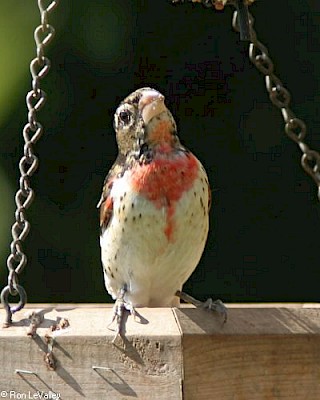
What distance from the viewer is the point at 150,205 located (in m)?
2.27

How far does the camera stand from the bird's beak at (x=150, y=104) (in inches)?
87.9

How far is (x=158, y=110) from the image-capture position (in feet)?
7.38

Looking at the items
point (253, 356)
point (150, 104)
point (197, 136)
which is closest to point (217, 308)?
point (253, 356)

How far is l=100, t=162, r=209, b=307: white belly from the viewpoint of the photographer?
2275 mm

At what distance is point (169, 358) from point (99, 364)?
0.37ft

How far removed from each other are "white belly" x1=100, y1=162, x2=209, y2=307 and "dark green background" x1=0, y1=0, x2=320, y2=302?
1204mm

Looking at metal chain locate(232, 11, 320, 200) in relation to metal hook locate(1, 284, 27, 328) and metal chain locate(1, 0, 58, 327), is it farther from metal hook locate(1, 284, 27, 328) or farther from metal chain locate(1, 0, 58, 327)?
metal hook locate(1, 284, 27, 328)

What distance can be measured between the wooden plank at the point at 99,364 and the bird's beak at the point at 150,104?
1.84ft

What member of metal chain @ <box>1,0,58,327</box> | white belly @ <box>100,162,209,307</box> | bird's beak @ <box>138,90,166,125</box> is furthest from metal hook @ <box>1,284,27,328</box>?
bird's beak @ <box>138,90,166,125</box>

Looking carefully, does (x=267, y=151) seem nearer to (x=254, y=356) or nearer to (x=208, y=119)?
(x=208, y=119)

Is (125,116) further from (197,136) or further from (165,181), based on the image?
(197,136)

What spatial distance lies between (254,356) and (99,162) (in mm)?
1887

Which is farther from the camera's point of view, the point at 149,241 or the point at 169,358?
the point at 149,241

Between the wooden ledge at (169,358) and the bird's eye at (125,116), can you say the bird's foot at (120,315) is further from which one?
the bird's eye at (125,116)
